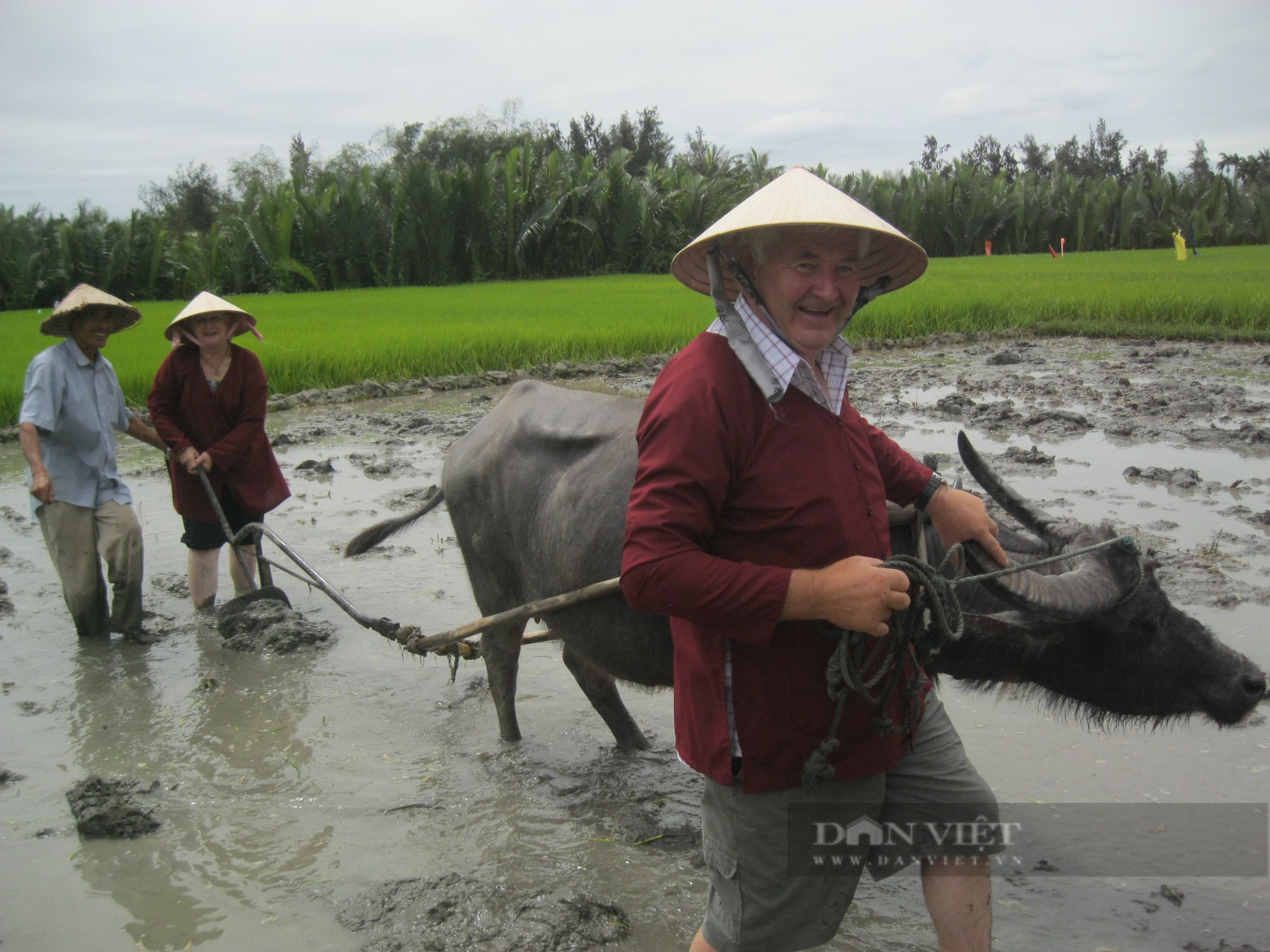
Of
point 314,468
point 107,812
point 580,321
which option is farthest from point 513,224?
point 107,812

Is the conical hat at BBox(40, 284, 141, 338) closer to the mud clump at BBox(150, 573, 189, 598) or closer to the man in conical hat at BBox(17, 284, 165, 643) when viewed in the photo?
the man in conical hat at BBox(17, 284, 165, 643)

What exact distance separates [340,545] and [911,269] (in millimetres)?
4269

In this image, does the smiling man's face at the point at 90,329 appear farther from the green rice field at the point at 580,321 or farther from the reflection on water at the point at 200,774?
the green rice field at the point at 580,321

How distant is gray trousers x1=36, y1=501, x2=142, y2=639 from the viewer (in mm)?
4641

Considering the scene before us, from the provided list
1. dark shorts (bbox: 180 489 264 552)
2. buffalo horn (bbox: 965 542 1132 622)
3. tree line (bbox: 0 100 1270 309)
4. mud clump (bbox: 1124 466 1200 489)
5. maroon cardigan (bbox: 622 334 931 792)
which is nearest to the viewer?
maroon cardigan (bbox: 622 334 931 792)

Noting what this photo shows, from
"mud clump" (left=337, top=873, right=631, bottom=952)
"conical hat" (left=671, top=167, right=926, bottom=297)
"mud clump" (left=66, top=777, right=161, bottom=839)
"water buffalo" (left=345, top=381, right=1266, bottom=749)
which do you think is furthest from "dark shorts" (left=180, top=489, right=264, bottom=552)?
"conical hat" (left=671, top=167, right=926, bottom=297)

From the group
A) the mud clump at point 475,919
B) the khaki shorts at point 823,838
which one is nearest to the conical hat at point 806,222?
the khaki shorts at point 823,838

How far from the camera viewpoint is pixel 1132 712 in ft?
8.25

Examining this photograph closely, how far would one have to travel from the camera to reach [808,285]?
180cm

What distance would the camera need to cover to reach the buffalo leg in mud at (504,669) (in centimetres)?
351

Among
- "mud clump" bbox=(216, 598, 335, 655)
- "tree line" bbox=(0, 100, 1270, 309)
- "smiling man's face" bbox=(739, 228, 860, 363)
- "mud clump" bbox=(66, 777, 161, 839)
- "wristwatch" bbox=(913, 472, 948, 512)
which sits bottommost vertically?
"mud clump" bbox=(66, 777, 161, 839)

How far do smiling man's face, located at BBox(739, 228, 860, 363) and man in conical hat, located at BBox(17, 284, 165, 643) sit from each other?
11.9 ft

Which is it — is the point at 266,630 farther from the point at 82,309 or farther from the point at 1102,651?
the point at 1102,651

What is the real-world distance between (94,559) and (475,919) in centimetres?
297
